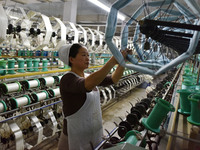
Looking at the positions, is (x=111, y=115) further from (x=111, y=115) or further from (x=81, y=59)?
(x=81, y=59)

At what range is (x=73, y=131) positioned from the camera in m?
1.35

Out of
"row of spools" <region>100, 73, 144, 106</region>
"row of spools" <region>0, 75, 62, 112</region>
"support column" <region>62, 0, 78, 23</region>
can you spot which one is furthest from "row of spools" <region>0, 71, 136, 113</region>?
"support column" <region>62, 0, 78, 23</region>

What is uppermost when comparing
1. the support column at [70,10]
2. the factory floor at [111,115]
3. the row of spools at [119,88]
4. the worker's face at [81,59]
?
the support column at [70,10]

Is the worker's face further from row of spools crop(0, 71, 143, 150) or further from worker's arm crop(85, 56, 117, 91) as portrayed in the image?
row of spools crop(0, 71, 143, 150)

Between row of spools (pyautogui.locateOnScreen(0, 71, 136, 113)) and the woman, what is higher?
the woman

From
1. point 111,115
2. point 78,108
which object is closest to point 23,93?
point 78,108

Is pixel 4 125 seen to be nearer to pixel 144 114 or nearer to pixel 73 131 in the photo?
pixel 73 131

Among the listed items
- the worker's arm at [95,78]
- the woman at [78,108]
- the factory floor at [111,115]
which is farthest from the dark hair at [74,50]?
the factory floor at [111,115]

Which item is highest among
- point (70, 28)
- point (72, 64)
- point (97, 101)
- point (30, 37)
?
point (70, 28)

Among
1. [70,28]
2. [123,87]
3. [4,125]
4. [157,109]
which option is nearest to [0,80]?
[4,125]

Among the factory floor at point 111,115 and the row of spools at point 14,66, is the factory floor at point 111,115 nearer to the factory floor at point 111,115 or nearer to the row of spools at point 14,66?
the factory floor at point 111,115

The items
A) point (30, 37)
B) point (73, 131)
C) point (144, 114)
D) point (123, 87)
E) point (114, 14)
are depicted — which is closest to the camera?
point (114, 14)

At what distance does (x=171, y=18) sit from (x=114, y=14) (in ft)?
1.77

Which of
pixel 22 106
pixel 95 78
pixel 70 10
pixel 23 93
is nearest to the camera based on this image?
pixel 95 78
